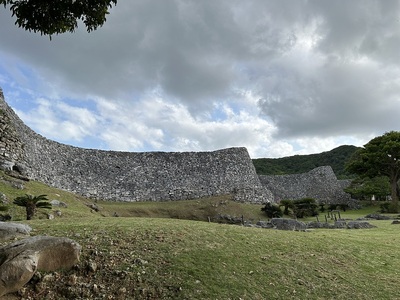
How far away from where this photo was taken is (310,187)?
56062 millimetres

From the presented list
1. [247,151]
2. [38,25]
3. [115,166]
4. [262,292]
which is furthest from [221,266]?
[247,151]

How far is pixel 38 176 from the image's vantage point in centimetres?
2906

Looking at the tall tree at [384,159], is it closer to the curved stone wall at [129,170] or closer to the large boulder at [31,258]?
the curved stone wall at [129,170]

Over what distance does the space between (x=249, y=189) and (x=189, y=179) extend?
7768 mm

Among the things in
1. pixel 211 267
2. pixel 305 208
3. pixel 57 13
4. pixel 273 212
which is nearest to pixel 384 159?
pixel 305 208

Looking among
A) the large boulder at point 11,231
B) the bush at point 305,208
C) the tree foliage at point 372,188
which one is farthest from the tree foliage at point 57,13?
the tree foliage at point 372,188

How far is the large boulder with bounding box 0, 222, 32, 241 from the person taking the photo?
27.6ft

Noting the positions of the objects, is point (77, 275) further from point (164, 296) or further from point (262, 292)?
point (262, 292)

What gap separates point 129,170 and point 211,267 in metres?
32.6

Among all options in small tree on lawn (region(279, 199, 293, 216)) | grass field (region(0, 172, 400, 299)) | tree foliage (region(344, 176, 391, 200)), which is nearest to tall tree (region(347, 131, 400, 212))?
tree foliage (region(344, 176, 391, 200))

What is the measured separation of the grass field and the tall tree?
32118 millimetres

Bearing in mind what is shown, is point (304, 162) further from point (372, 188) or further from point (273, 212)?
point (273, 212)

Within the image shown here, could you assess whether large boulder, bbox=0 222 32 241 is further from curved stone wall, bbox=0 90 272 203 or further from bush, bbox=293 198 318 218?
bush, bbox=293 198 318 218

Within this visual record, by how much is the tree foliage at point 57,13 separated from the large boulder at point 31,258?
5454 millimetres
